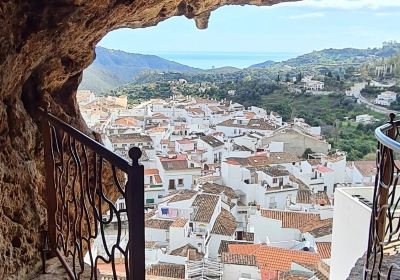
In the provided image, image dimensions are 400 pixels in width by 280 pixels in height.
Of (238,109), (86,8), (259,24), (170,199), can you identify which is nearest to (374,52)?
(238,109)

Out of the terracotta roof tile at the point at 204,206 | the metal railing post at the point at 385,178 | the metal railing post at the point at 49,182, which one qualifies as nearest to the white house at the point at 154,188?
the terracotta roof tile at the point at 204,206

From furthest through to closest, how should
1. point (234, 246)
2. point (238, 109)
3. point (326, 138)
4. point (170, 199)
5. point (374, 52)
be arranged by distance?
point (374, 52)
point (238, 109)
point (326, 138)
point (170, 199)
point (234, 246)

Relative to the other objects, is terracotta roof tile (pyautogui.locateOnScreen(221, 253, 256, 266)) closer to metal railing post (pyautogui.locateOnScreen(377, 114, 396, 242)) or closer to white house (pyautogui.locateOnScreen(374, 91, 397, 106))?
white house (pyautogui.locateOnScreen(374, 91, 397, 106))

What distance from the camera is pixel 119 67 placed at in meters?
18.3

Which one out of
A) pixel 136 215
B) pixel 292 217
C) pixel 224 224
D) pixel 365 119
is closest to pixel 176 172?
pixel 224 224

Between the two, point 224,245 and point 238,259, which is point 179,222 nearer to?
point 224,245

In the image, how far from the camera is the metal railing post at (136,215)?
5.80ft

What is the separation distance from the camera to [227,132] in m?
18.4

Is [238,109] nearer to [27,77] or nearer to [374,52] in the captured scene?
[374,52]

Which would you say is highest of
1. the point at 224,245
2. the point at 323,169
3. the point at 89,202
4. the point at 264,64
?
the point at 264,64

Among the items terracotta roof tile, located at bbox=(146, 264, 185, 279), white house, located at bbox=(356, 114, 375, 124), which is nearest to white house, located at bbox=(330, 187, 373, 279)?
terracotta roof tile, located at bbox=(146, 264, 185, 279)

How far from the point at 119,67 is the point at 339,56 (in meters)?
10.2

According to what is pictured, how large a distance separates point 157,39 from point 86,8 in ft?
81.6

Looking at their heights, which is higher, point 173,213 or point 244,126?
point 244,126
